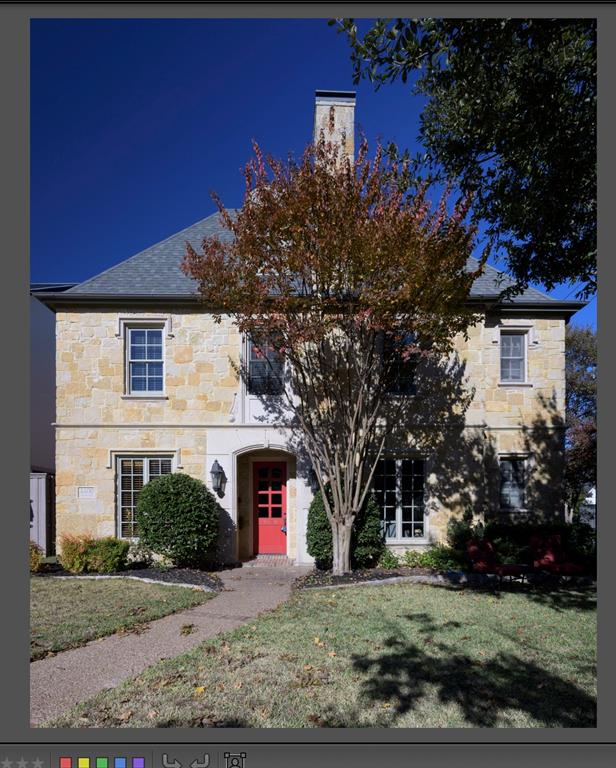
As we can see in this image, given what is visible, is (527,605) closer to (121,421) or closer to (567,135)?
(567,135)

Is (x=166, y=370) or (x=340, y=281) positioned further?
(x=166, y=370)

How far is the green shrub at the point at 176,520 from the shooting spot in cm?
945

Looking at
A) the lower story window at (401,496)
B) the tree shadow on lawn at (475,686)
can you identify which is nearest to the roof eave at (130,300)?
the lower story window at (401,496)

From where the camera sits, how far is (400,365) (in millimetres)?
10078

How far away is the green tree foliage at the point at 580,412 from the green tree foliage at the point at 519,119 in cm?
839

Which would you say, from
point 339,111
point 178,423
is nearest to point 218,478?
point 178,423

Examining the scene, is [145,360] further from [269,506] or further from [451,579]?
[451,579]

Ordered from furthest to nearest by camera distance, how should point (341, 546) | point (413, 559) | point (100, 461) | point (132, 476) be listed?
point (132, 476), point (100, 461), point (413, 559), point (341, 546)

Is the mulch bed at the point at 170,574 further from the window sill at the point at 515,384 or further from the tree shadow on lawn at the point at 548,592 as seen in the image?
the window sill at the point at 515,384

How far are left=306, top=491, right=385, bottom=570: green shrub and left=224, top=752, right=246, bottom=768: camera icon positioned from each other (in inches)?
282

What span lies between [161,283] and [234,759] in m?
9.85

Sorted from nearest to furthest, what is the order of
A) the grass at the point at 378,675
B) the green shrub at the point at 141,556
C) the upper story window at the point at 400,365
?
the grass at the point at 378,675
the upper story window at the point at 400,365
the green shrub at the point at 141,556

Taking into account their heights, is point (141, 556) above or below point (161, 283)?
below

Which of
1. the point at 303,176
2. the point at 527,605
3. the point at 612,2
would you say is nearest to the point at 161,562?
the point at 527,605
